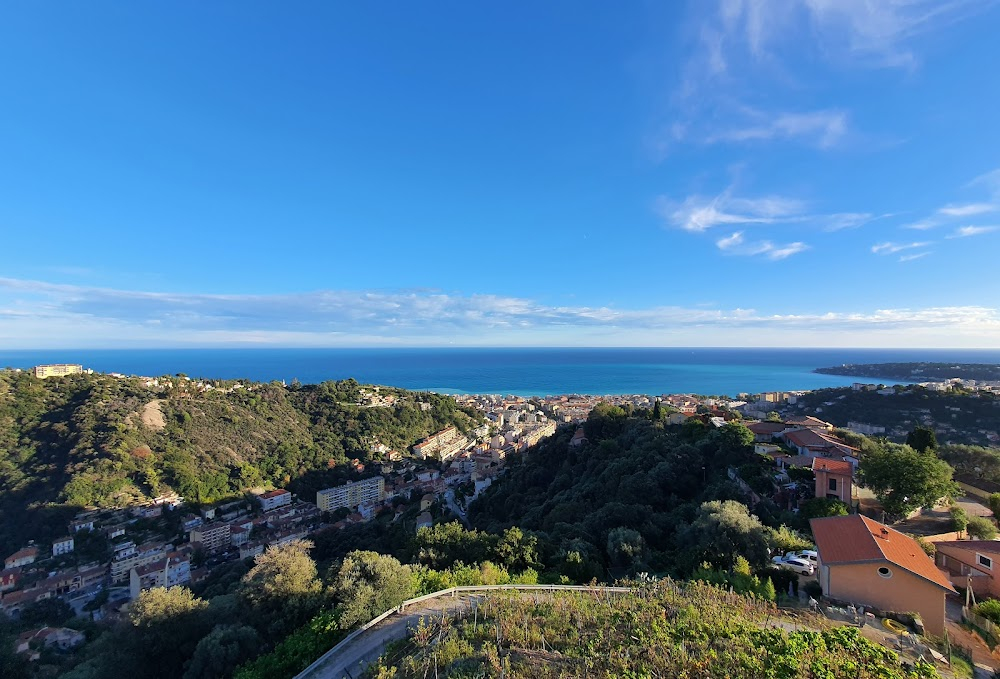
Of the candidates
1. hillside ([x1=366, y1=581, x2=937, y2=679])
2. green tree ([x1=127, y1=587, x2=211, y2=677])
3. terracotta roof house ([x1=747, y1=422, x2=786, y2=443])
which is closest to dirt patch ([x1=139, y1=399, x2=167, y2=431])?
green tree ([x1=127, y1=587, x2=211, y2=677])

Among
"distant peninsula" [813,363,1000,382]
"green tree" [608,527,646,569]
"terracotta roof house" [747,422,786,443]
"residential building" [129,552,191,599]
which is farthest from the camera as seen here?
"distant peninsula" [813,363,1000,382]

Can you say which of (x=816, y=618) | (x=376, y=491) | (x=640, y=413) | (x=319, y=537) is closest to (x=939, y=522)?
(x=816, y=618)

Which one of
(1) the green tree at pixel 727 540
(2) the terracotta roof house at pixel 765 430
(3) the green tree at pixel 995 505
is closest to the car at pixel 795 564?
(1) the green tree at pixel 727 540

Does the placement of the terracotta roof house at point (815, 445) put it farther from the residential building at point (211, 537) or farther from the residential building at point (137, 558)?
the residential building at point (137, 558)

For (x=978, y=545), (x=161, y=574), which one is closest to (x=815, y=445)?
(x=978, y=545)

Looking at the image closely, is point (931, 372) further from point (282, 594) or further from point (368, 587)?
point (282, 594)

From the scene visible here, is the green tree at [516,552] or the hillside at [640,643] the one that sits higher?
the hillside at [640,643]

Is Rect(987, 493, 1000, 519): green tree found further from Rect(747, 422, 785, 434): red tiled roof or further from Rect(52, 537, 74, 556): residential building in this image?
Rect(52, 537, 74, 556): residential building
